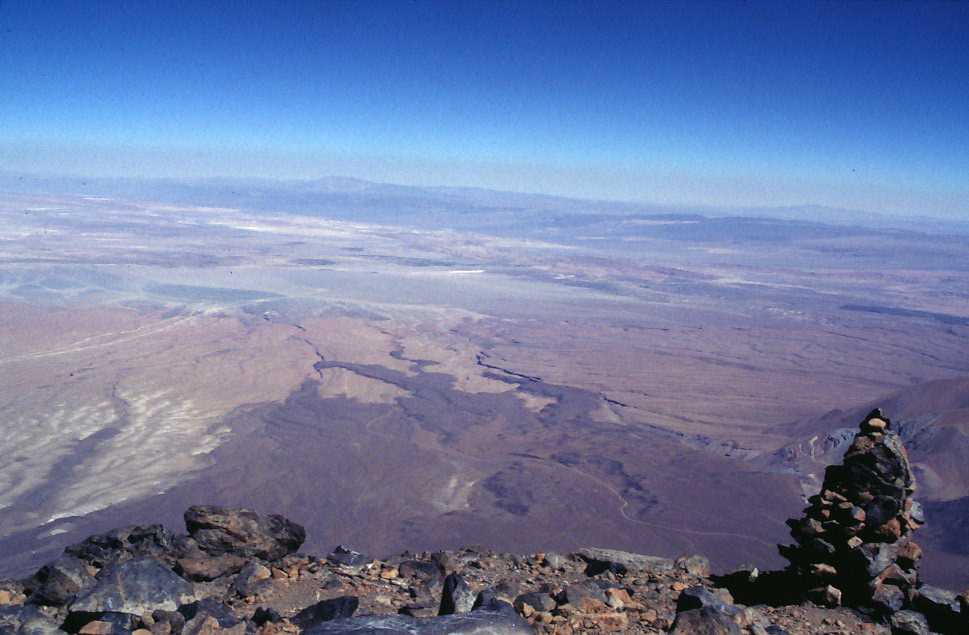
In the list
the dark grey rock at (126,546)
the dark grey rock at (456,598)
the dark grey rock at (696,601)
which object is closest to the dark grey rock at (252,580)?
the dark grey rock at (126,546)

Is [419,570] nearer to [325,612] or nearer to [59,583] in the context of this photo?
[325,612]

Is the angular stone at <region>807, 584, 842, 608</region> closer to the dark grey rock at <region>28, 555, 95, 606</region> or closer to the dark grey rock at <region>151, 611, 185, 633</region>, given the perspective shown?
the dark grey rock at <region>151, 611, 185, 633</region>

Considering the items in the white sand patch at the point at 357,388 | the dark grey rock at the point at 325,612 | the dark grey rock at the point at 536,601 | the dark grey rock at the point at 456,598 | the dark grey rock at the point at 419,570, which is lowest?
the white sand patch at the point at 357,388

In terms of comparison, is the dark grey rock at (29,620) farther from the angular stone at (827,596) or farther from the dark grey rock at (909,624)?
the dark grey rock at (909,624)

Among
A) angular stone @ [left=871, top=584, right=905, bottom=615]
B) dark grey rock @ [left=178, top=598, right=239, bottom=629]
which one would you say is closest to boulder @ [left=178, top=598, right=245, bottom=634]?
dark grey rock @ [left=178, top=598, right=239, bottom=629]

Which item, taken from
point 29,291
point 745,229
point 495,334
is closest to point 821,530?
point 495,334

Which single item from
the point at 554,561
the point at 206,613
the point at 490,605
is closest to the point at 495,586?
the point at 490,605
